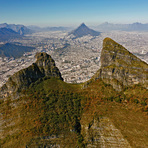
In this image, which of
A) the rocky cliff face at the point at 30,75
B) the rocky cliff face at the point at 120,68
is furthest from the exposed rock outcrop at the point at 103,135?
the rocky cliff face at the point at 30,75

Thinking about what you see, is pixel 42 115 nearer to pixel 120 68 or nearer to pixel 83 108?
pixel 83 108

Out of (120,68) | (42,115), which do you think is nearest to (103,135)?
(42,115)

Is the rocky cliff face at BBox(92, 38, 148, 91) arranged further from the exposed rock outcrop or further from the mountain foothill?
the exposed rock outcrop

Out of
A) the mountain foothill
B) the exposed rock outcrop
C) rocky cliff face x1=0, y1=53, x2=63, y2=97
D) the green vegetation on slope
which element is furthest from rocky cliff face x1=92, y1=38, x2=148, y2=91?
rocky cliff face x1=0, y1=53, x2=63, y2=97

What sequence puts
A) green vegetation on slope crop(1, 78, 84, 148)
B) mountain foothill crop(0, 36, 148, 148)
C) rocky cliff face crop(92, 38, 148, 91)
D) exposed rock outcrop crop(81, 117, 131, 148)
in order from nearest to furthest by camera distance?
exposed rock outcrop crop(81, 117, 131, 148)
mountain foothill crop(0, 36, 148, 148)
green vegetation on slope crop(1, 78, 84, 148)
rocky cliff face crop(92, 38, 148, 91)

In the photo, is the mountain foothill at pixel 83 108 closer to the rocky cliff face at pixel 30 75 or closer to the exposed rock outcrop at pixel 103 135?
the exposed rock outcrop at pixel 103 135
